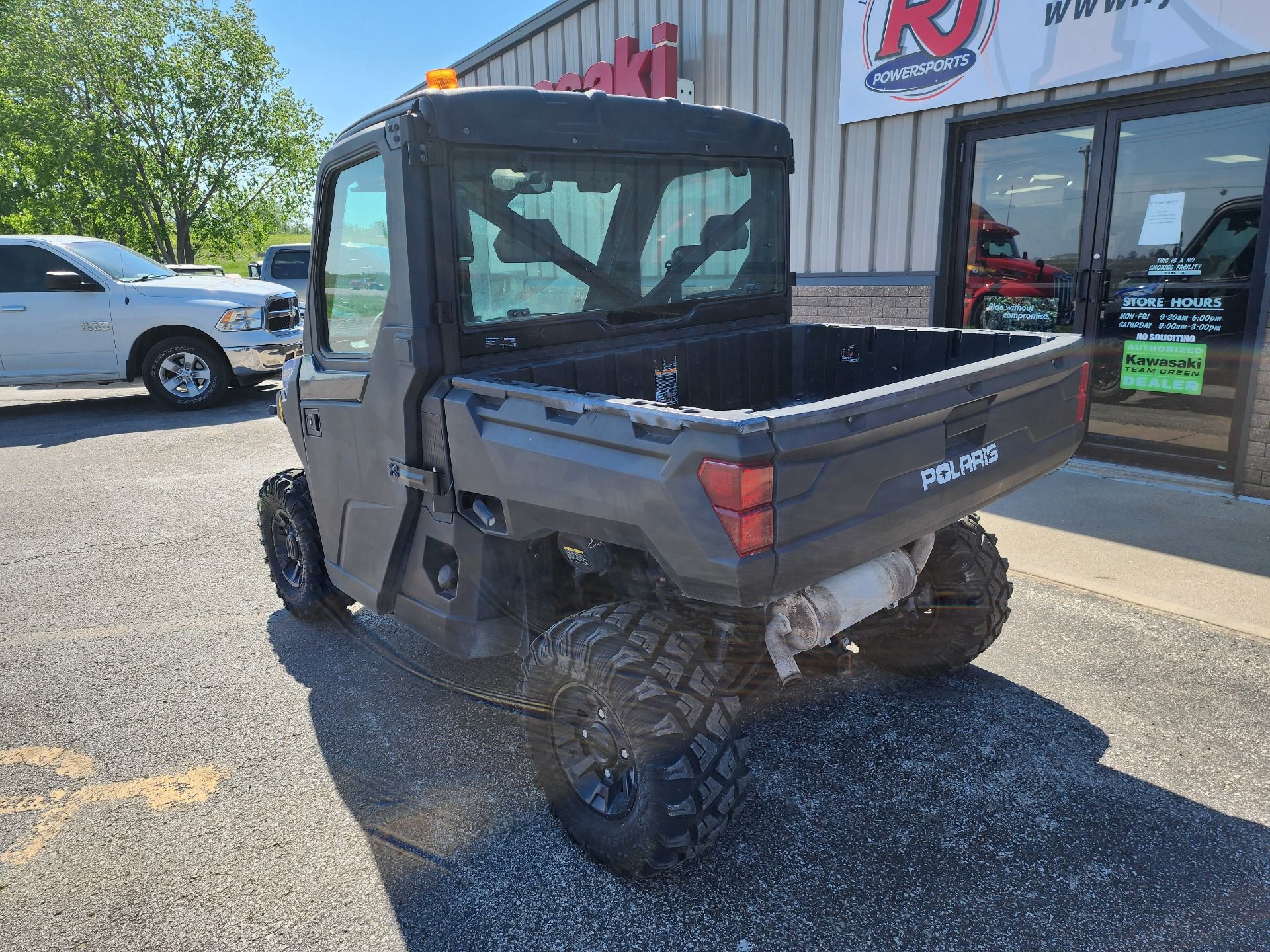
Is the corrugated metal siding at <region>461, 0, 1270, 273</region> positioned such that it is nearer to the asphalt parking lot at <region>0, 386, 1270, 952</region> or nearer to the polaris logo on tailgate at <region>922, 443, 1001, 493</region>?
the asphalt parking lot at <region>0, 386, 1270, 952</region>

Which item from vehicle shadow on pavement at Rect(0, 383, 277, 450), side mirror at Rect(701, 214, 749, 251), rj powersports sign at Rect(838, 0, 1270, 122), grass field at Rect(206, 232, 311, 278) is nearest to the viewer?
side mirror at Rect(701, 214, 749, 251)

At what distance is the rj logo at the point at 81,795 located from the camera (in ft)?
9.41

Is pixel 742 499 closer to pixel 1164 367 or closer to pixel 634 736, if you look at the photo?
pixel 634 736

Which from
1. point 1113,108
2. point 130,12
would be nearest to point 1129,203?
point 1113,108

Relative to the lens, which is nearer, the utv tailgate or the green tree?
the utv tailgate

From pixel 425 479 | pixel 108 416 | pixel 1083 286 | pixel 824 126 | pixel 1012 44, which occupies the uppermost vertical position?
pixel 1012 44

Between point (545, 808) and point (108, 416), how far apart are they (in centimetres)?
979

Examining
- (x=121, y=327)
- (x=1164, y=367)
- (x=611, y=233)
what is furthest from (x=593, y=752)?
(x=121, y=327)

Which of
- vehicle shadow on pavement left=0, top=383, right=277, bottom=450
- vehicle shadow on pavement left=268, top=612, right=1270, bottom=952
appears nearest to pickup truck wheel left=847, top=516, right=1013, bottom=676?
vehicle shadow on pavement left=268, top=612, right=1270, bottom=952

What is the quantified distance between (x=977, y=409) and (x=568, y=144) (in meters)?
1.63

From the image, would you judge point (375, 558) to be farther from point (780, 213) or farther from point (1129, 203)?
point (1129, 203)

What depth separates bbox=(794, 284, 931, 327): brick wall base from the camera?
763 centimetres

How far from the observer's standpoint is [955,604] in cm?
343

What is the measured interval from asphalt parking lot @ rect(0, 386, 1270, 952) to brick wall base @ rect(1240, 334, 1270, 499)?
233 centimetres
